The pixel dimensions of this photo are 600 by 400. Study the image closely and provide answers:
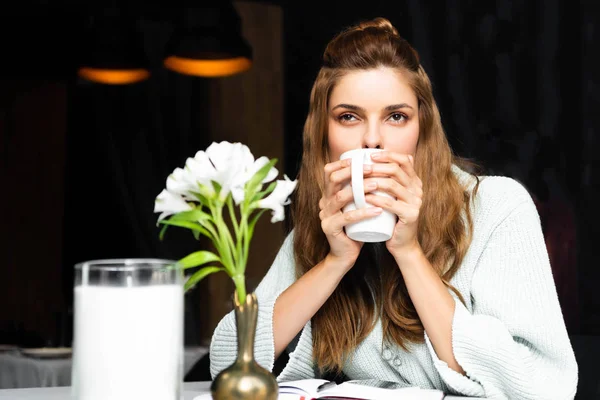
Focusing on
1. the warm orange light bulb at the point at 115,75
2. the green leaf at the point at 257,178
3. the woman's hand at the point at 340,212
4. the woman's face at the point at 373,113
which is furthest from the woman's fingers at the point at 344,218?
the warm orange light bulb at the point at 115,75

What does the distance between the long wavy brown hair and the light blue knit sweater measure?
3cm

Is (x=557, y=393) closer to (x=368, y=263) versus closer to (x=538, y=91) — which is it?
(x=368, y=263)

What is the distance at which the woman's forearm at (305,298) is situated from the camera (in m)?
1.29

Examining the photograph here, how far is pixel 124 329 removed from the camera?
29.4 inches

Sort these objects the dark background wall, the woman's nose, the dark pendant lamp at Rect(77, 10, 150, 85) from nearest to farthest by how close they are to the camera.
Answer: the woman's nose → the dark background wall → the dark pendant lamp at Rect(77, 10, 150, 85)

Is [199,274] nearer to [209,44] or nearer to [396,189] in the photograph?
[396,189]

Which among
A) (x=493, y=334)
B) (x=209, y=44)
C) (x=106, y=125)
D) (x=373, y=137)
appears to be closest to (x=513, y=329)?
(x=493, y=334)

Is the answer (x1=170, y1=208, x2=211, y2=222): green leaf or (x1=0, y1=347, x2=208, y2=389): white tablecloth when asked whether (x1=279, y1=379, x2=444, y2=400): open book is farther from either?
(x1=0, y1=347, x2=208, y2=389): white tablecloth

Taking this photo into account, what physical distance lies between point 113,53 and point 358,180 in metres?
2.37

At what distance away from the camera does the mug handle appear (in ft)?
3.38

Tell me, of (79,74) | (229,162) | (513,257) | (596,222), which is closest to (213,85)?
(79,74)


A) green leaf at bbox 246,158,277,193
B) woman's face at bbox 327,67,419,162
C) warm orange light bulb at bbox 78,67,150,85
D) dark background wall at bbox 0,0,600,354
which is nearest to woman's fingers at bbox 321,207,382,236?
woman's face at bbox 327,67,419,162

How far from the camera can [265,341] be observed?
127cm

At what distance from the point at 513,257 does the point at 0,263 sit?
7.56 ft
